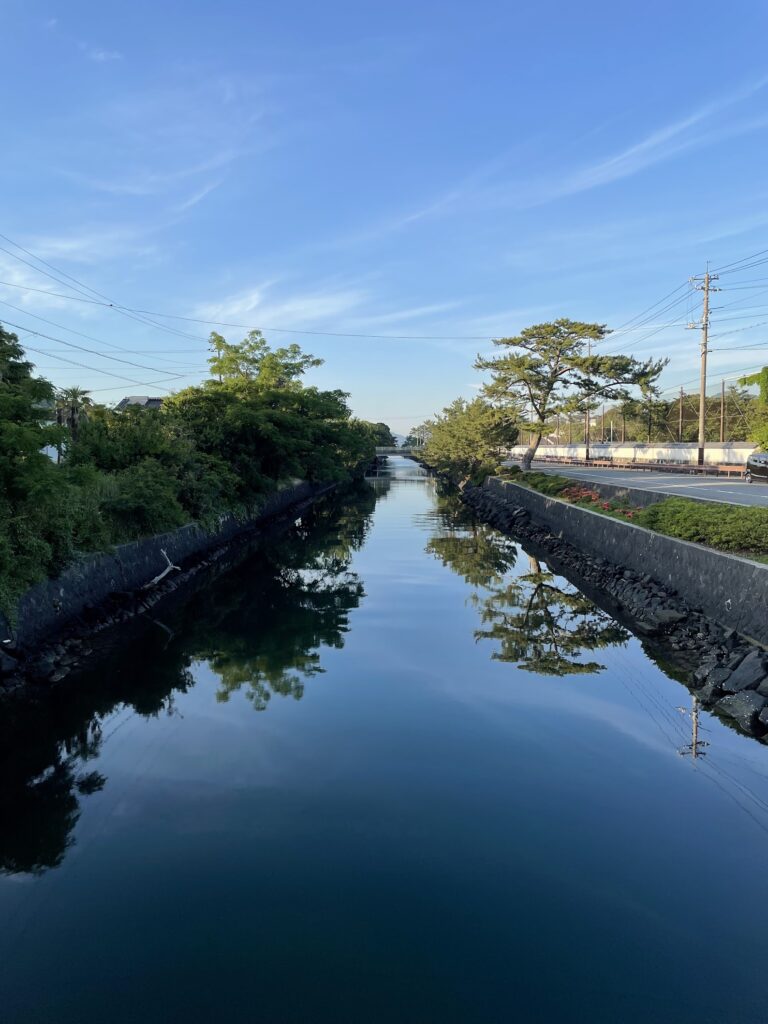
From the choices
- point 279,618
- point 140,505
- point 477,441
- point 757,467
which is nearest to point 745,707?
point 279,618

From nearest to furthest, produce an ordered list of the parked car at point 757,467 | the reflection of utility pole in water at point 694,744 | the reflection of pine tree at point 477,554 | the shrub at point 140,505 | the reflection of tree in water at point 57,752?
the reflection of tree in water at point 57,752, the reflection of utility pole in water at point 694,744, the shrub at point 140,505, the reflection of pine tree at point 477,554, the parked car at point 757,467

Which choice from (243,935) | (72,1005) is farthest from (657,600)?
(72,1005)

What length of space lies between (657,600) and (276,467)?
83.6 feet

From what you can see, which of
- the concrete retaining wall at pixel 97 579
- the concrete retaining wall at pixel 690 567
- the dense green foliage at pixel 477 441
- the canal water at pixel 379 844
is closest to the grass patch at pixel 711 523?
the concrete retaining wall at pixel 690 567

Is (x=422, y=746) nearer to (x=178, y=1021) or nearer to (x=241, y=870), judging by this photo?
(x=241, y=870)

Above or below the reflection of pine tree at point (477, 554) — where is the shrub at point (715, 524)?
above

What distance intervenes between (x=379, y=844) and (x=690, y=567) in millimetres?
12622

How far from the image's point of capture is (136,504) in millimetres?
19672

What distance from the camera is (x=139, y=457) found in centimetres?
2453

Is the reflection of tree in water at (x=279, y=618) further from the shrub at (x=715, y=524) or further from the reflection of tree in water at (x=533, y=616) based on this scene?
the shrub at (x=715, y=524)

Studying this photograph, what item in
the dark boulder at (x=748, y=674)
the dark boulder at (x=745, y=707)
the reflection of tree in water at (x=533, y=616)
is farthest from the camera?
the reflection of tree in water at (x=533, y=616)

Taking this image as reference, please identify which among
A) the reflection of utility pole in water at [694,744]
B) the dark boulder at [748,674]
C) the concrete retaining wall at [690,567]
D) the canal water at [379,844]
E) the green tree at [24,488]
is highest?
the green tree at [24,488]

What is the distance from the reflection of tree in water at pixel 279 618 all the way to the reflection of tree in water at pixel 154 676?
3 centimetres

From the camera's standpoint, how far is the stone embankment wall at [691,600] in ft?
39.2
